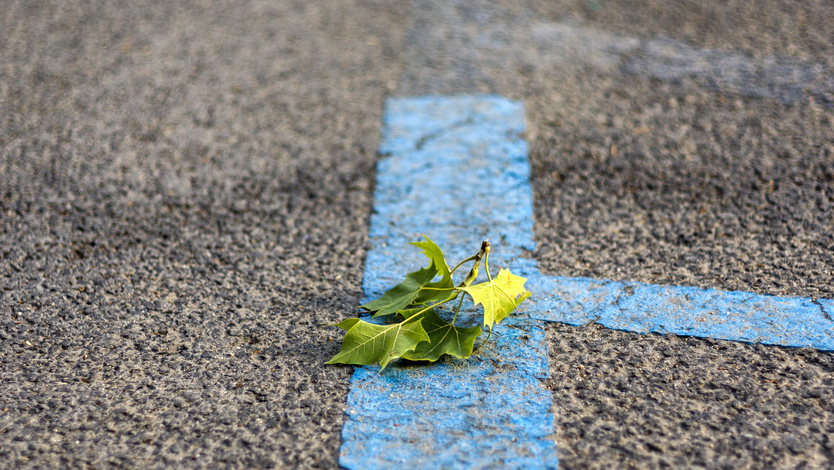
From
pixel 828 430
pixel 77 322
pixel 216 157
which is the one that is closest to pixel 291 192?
pixel 216 157

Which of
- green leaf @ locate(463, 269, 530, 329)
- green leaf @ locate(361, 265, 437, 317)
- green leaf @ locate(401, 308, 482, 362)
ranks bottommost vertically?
green leaf @ locate(401, 308, 482, 362)

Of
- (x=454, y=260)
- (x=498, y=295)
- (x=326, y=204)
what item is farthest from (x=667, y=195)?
(x=326, y=204)

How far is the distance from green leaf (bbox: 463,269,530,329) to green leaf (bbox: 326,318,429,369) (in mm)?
151

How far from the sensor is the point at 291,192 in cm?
216

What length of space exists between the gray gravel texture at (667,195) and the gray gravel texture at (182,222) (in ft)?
1.76

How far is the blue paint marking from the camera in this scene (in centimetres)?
128

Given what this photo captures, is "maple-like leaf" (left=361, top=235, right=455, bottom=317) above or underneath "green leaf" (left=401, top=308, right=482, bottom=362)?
above

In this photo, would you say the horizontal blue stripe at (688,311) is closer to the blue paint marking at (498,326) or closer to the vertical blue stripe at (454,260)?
the blue paint marking at (498,326)

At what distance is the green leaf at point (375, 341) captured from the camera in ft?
4.75

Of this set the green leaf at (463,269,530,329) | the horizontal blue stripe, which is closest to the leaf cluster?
the green leaf at (463,269,530,329)

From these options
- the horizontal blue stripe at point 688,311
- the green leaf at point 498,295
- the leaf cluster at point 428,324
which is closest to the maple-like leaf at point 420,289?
the leaf cluster at point 428,324

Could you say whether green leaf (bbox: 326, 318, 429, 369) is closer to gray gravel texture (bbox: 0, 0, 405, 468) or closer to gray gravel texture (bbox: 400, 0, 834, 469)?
gray gravel texture (bbox: 0, 0, 405, 468)

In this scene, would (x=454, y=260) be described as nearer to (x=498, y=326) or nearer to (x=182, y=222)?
(x=498, y=326)

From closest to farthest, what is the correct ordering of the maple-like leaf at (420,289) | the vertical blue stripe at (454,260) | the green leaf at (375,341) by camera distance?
Result: the vertical blue stripe at (454,260) < the green leaf at (375,341) < the maple-like leaf at (420,289)
